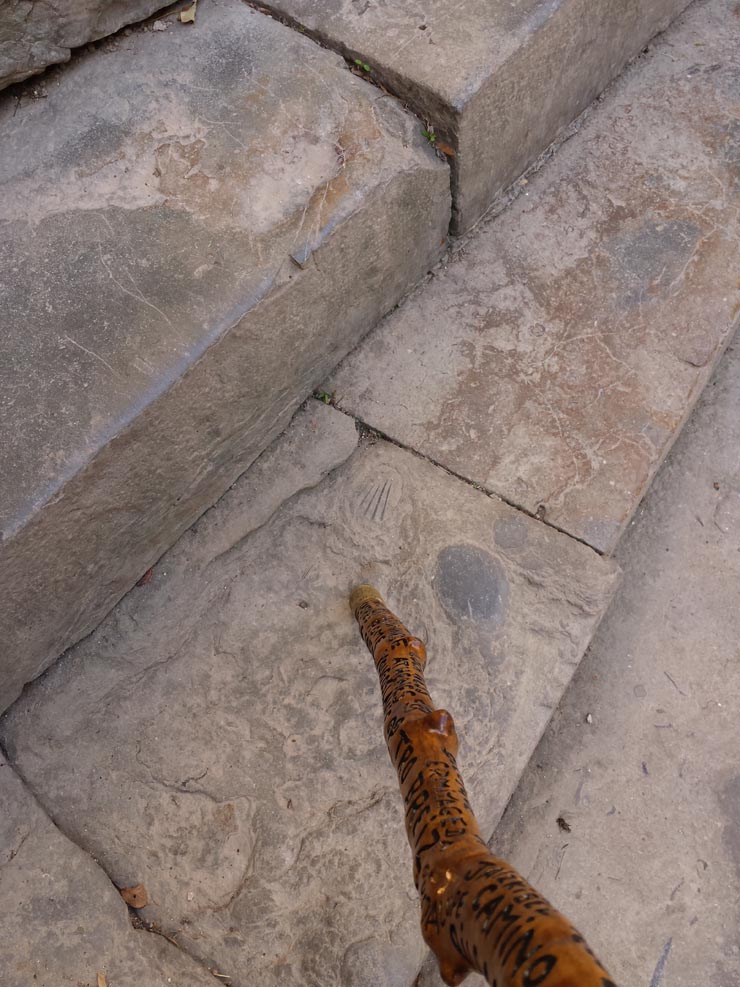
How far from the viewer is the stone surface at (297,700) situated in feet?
6.65

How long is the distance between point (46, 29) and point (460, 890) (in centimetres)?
253

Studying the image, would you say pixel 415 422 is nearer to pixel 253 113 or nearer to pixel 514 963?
pixel 253 113

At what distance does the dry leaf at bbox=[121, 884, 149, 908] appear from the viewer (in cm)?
203

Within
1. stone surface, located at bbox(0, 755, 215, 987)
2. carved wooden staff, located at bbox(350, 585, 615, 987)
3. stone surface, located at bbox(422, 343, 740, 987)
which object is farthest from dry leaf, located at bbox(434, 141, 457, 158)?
stone surface, located at bbox(0, 755, 215, 987)

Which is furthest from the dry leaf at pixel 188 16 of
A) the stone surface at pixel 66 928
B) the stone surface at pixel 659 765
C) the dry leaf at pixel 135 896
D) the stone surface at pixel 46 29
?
the dry leaf at pixel 135 896

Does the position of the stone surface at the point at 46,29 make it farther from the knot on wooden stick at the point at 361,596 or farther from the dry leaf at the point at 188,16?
the knot on wooden stick at the point at 361,596

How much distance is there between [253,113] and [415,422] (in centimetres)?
102

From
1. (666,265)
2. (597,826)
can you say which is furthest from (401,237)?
(597,826)

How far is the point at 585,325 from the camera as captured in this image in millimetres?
2766

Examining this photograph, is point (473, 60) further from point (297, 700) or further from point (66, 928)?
point (66, 928)

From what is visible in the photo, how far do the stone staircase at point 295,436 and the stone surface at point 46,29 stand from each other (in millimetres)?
71

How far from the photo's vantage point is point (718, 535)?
8.64 ft

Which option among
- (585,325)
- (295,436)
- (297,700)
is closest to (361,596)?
(297,700)

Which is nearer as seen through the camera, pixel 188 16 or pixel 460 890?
pixel 460 890
